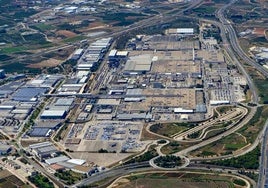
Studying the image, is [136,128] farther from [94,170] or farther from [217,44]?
[217,44]

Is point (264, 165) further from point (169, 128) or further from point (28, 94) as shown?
point (28, 94)

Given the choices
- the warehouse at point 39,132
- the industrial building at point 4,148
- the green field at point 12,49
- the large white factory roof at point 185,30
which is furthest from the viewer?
the large white factory roof at point 185,30

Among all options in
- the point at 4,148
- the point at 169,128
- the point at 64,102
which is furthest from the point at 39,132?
the point at 169,128

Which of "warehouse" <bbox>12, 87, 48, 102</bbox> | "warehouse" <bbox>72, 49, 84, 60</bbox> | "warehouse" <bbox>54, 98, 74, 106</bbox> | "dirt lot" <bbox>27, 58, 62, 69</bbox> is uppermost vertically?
"warehouse" <bbox>72, 49, 84, 60</bbox>

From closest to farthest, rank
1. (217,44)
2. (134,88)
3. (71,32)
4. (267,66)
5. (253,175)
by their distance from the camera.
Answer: (253,175)
(134,88)
(267,66)
(217,44)
(71,32)

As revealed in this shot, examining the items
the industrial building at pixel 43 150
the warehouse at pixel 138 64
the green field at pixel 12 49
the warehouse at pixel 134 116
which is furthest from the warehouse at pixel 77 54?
the industrial building at pixel 43 150

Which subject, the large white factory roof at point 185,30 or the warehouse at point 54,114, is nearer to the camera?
the warehouse at point 54,114

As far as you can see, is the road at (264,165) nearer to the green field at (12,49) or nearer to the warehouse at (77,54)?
the warehouse at (77,54)

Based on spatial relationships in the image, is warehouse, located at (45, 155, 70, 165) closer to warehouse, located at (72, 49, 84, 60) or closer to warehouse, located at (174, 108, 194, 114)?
warehouse, located at (174, 108, 194, 114)

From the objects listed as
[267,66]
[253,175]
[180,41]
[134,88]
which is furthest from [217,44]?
[253,175]

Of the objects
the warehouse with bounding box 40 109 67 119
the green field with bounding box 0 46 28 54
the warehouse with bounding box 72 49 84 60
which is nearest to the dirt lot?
the warehouse with bounding box 72 49 84 60

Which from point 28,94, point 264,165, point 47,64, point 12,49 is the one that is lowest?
point 47,64
